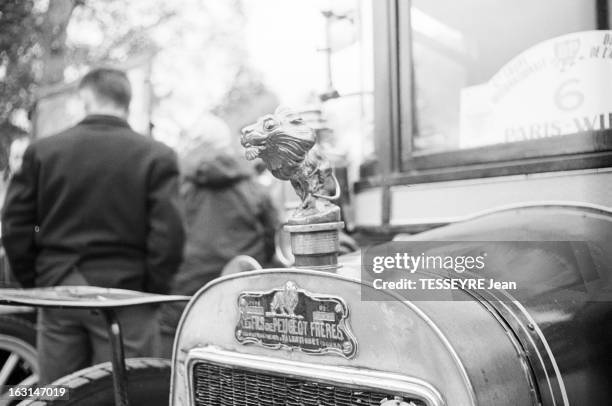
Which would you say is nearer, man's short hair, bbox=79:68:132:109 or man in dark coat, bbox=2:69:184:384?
man in dark coat, bbox=2:69:184:384

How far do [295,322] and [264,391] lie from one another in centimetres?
18

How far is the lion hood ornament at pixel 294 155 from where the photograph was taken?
4.18ft

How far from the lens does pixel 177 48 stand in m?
9.55

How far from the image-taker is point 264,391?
129 cm

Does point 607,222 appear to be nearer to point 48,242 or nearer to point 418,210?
point 418,210

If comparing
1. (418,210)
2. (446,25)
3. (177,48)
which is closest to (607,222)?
(418,210)

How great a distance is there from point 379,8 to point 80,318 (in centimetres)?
151

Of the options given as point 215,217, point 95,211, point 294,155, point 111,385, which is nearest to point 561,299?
point 294,155

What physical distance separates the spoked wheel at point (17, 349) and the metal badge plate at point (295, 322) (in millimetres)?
2094

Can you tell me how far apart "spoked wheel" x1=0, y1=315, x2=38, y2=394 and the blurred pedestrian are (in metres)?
0.73

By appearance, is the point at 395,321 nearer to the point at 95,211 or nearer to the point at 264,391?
the point at 264,391

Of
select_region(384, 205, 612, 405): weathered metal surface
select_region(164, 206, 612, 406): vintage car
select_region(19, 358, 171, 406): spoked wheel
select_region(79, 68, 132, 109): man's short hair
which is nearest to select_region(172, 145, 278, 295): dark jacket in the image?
select_region(79, 68, 132, 109): man's short hair

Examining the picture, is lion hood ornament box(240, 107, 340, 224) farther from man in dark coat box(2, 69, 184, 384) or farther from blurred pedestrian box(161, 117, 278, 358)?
blurred pedestrian box(161, 117, 278, 358)

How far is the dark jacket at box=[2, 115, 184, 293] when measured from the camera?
243 cm
